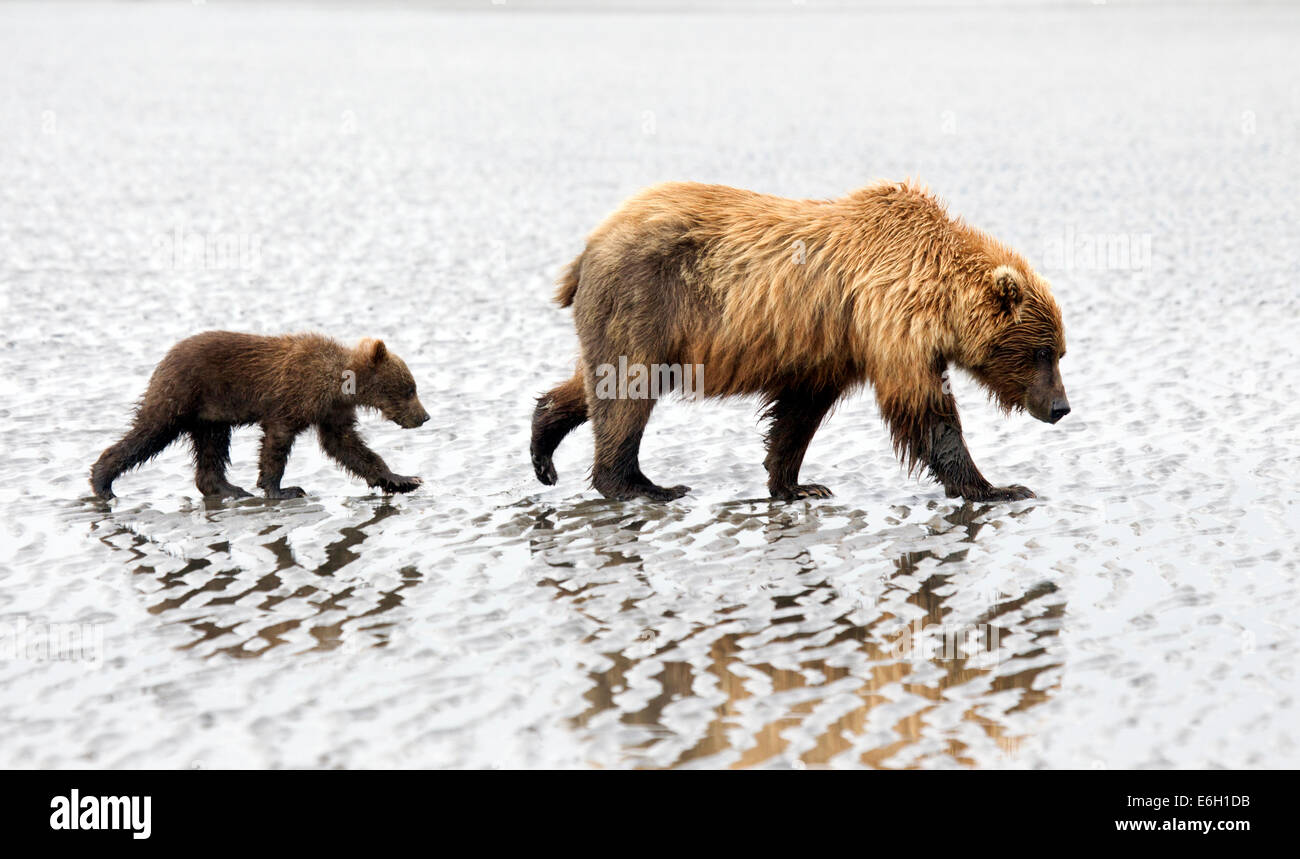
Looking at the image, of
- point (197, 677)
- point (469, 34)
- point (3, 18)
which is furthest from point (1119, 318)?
point (3, 18)

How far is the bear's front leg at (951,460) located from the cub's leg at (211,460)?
3731 millimetres

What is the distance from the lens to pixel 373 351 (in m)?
9.14

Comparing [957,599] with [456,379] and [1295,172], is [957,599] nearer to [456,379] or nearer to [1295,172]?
[456,379]

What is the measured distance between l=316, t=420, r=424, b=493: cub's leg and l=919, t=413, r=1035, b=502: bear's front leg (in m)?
2.94

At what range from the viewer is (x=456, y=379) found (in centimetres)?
1191

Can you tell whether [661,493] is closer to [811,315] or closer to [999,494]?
[811,315]

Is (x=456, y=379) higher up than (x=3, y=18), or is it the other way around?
(x=3, y=18)

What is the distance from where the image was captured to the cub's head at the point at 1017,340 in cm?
866

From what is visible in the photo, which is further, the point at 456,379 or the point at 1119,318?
the point at 1119,318

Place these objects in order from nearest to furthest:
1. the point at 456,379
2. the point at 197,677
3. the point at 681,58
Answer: the point at 197,677 < the point at 456,379 < the point at 681,58

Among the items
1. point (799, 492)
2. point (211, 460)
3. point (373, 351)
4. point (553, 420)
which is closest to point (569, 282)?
point (553, 420)

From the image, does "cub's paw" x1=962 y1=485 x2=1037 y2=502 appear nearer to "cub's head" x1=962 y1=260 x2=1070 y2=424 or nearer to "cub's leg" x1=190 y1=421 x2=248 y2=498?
"cub's head" x1=962 y1=260 x2=1070 y2=424
